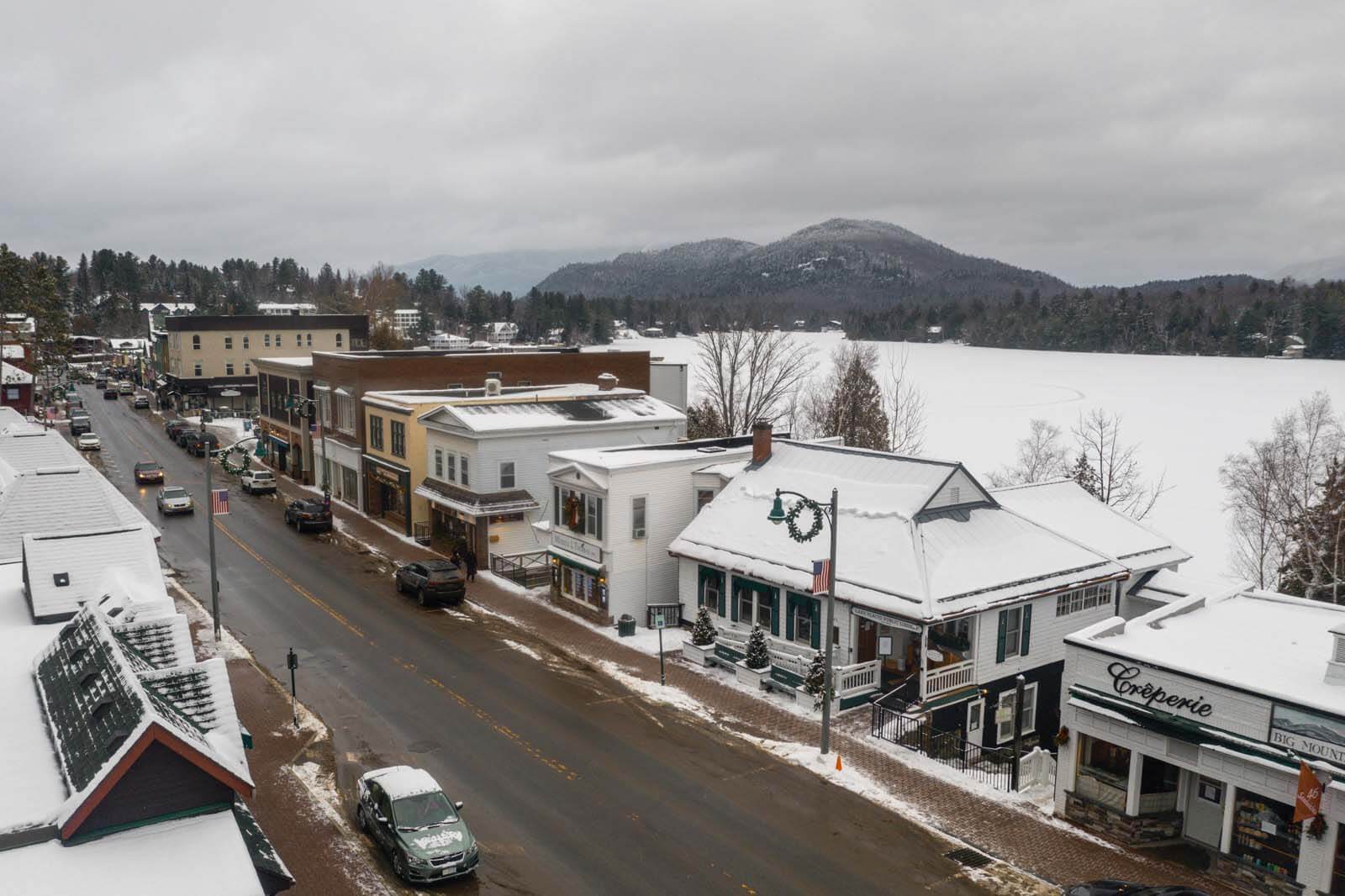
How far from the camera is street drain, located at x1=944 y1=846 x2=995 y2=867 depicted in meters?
Answer: 19.0

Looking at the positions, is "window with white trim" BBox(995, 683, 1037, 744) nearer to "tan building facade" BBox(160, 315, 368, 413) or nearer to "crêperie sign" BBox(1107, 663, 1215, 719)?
"crêperie sign" BBox(1107, 663, 1215, 719)

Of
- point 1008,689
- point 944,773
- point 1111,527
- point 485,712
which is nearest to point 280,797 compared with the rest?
point 485,712

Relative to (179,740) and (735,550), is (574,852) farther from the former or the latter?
(735,550)

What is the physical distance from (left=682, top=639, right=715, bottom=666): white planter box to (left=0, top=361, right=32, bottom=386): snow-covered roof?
2847 inches

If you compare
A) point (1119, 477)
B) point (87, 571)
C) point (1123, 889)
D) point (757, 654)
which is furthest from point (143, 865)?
point (1119, 477)

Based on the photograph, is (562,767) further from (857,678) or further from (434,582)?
(434,582)

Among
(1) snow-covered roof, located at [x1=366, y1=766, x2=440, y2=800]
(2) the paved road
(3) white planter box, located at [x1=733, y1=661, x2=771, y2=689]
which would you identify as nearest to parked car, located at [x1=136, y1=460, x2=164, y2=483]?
(2) the paved road

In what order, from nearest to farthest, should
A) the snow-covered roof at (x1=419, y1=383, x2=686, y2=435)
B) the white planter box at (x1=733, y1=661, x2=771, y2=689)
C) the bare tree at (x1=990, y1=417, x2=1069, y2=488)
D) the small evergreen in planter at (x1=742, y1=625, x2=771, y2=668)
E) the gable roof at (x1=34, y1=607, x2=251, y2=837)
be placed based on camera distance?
the gable roof at (x1=34, y1=607, x2=251, y2=837) < the white planter box at (x1=733, y1=661, x2=771, y2=689) < the small evergreen in planter at (x1=742, y1=625, x2=771, y2=668) < the snow-covered roof at (x1=419, y1=383, x2=686, y2=435) < the bare tree at (x1=990, y1=417, x2=1069, y2=488)

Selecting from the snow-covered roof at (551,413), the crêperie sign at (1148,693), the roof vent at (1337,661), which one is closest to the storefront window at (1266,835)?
the crêperie sign at (1148,693)

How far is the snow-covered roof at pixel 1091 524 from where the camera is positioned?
107 ft

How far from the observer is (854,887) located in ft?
59.0

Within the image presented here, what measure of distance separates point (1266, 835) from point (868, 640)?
41.3 ft

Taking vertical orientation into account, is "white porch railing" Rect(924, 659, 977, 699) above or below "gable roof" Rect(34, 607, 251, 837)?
below

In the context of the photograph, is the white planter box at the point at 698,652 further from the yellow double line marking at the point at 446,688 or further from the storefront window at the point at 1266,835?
the storefront window at the point at 1266,835
